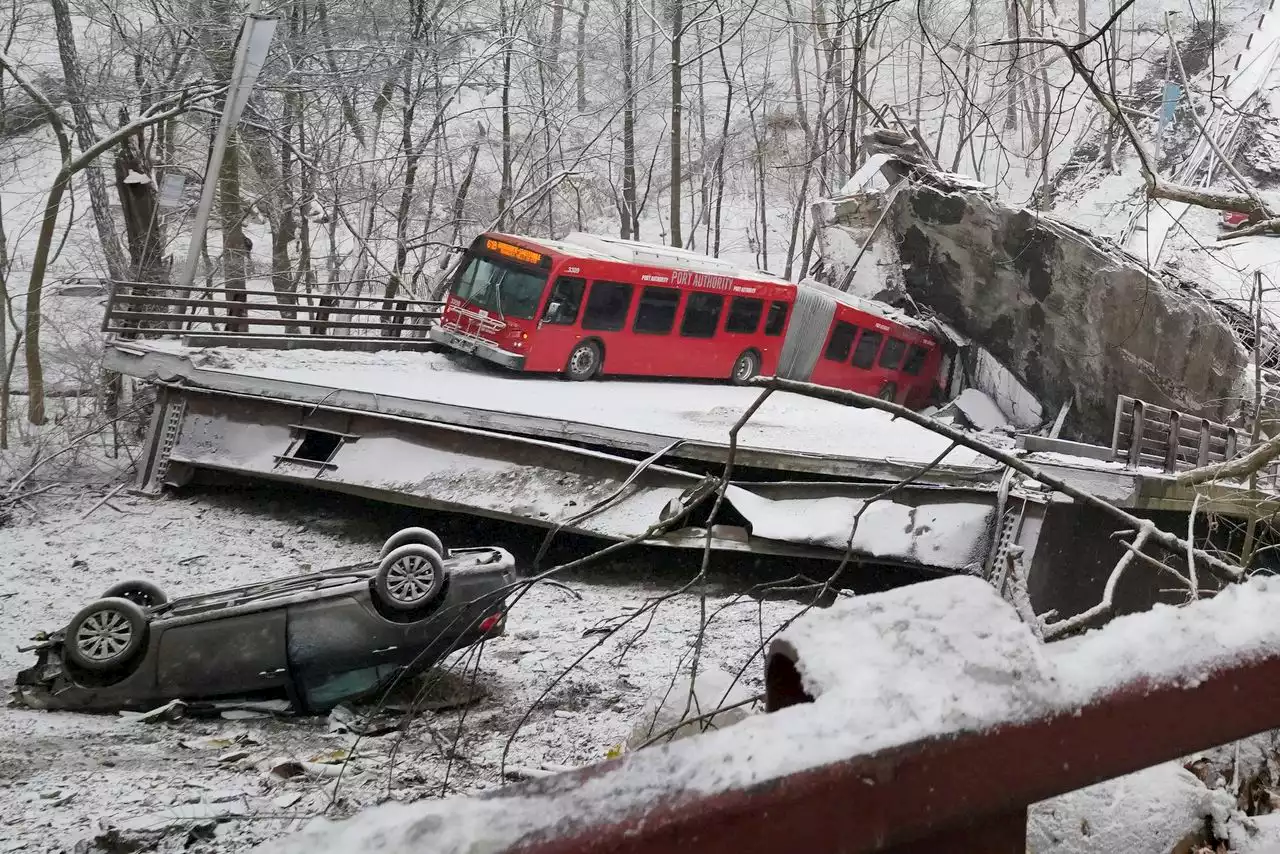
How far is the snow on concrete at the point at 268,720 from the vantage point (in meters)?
5.55

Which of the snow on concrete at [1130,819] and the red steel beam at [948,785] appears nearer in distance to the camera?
the red steel beam at [948,785]

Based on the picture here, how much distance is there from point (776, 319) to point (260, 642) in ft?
45.9

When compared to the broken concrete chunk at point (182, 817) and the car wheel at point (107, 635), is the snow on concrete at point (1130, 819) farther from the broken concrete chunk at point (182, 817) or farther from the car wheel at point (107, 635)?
the car wheel at point (107, 635)

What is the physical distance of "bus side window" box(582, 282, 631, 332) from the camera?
16.6 m

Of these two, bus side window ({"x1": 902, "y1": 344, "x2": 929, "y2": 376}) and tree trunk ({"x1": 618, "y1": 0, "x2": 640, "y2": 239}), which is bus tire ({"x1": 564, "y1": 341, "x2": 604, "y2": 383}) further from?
tree trunk ({"x1": 618, "y1": 0, "x2": 640, "y2": 239})

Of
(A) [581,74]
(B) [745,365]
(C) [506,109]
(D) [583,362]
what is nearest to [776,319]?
(B) [745,365]

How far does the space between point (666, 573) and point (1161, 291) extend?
1032 cm

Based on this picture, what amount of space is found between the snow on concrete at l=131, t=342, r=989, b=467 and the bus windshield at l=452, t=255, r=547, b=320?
1.08m

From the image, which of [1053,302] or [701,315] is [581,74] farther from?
[1053,302]

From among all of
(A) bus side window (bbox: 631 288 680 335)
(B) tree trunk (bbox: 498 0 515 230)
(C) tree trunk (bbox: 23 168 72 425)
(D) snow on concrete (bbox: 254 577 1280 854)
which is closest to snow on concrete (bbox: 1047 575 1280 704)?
(D) snow on concrete (bbox: 254 577 1280 854)

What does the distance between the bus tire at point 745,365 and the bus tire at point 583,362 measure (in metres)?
3.20

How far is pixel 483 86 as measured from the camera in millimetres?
27141

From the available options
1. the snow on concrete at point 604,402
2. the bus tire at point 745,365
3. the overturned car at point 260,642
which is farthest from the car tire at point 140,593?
the bus tire at point 745,365

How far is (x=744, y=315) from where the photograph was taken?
62.5 feet
